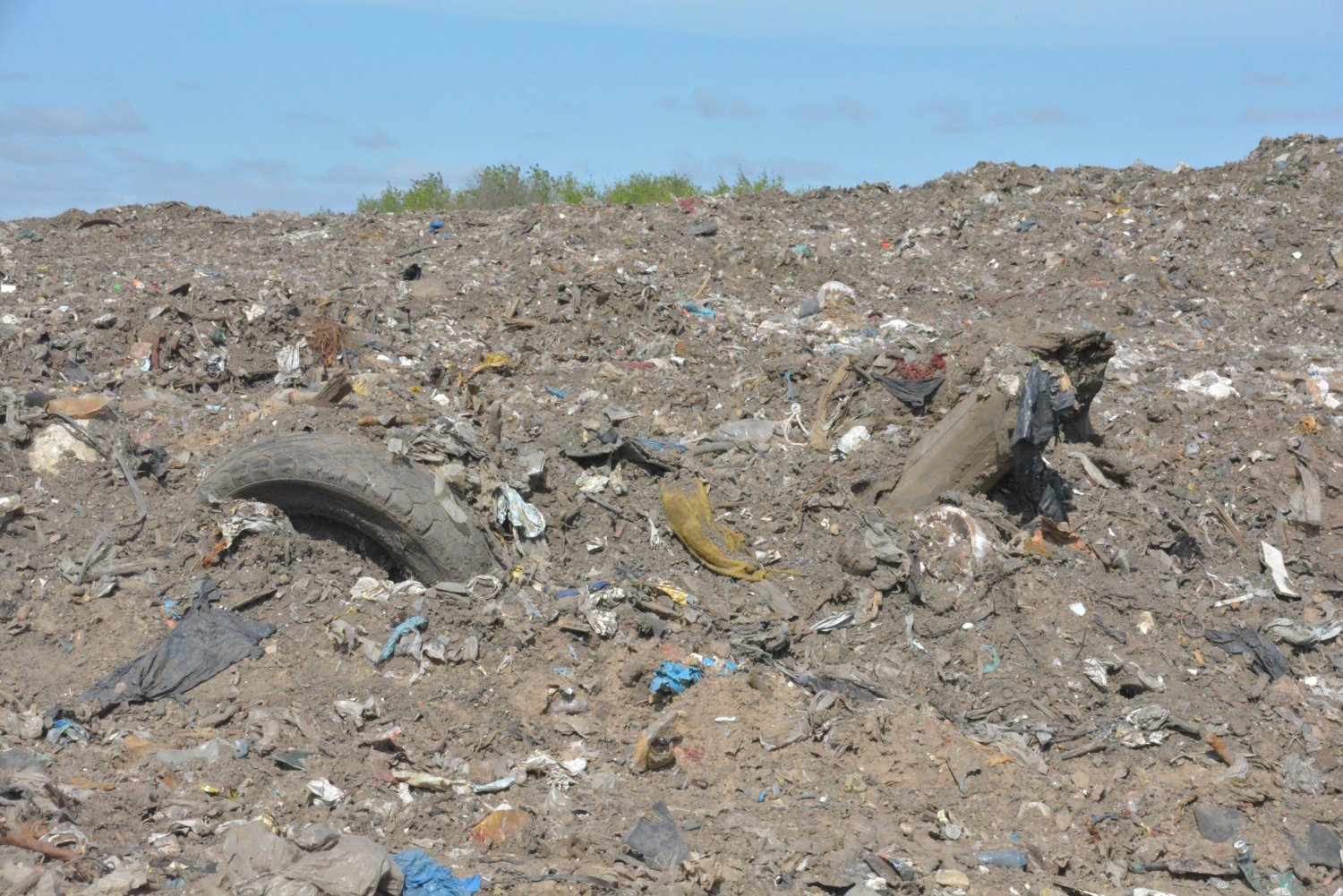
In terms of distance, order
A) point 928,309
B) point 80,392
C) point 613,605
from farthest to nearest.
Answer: point 928,309 → point 80,392 → point 613,605

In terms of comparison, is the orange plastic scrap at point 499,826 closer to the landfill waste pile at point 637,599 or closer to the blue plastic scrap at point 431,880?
the landfill waste pile at point 637,599

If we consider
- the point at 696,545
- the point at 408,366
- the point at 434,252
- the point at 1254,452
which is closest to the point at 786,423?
the point at 696,545

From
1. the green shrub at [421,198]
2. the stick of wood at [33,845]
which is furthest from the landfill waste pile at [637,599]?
the green shrub at [421,198]

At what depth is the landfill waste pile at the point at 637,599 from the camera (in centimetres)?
379

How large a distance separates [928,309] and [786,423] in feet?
11.3

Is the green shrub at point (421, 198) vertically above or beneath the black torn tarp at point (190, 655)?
above

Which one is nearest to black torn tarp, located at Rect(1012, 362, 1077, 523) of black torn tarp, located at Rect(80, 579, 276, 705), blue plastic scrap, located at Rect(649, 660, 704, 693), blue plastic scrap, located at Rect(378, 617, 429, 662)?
blue plastic scrap, located at Rect(649, 660, 704, 693)

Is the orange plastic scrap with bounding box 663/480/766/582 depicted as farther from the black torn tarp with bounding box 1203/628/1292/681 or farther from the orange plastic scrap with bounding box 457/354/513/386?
the black torn tarp with bounding box 1203/628/1292/681

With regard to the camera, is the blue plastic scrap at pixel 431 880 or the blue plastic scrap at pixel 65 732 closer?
the blue plastic scrap at pixel 431 880

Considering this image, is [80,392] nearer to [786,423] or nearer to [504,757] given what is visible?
[504,757]

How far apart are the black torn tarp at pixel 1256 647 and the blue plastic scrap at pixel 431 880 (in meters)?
3.94

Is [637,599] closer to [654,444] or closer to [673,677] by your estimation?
[673,677]

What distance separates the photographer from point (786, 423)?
22.3ft

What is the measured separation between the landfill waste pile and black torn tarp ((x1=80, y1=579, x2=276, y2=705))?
0.02m
